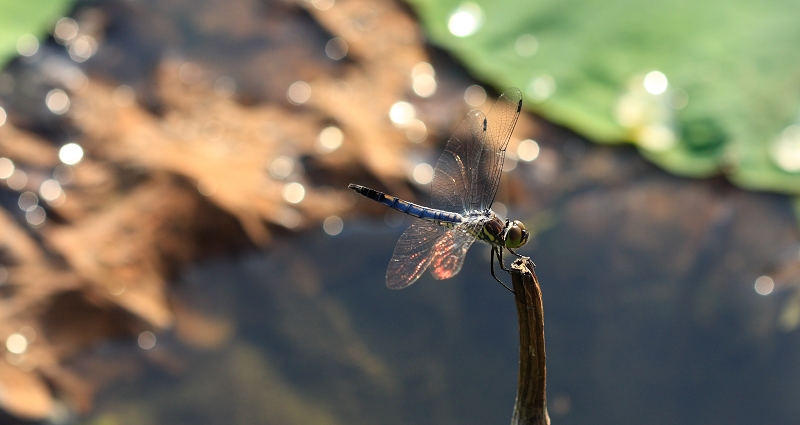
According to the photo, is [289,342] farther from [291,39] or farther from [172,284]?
[291,39]

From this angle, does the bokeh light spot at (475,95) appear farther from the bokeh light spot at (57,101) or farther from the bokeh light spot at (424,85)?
the bokeh light spot at (57,101)

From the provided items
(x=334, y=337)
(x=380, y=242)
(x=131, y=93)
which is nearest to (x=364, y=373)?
(x=334, y=337)

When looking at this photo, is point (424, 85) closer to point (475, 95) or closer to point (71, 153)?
point (475, 95)

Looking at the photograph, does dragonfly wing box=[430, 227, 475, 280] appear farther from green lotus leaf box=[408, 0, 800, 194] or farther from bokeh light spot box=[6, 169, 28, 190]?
bokeh light spot box=[6, 169, 28, 190]

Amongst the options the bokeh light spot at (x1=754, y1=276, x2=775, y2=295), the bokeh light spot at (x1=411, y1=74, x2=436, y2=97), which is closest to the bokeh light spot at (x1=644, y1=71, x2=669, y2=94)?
the bokeh light spot at (x1=754, y1=276, x2=775, y2=295)

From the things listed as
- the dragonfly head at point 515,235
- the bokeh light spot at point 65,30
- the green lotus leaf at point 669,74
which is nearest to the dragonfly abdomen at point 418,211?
the dragonfly head at point 515,235

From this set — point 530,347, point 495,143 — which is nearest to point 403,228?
point 495,143
